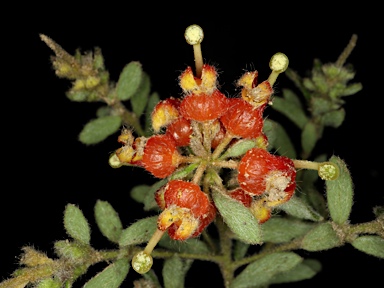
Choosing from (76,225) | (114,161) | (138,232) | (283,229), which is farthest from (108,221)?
(283,229)

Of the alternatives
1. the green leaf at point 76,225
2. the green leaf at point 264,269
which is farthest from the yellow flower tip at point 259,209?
the green leaf at point 76,225

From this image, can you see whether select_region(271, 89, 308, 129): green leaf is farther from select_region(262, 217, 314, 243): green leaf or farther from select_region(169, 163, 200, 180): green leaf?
select_region(169, 163, 200, 180): green leaf

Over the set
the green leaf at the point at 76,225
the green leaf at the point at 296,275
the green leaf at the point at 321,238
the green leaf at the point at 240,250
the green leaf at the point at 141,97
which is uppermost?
the green leaf at the point at 141,97

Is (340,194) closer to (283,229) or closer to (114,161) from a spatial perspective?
(283,229)

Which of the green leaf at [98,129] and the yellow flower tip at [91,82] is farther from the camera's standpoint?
the green leaf at [98,129]

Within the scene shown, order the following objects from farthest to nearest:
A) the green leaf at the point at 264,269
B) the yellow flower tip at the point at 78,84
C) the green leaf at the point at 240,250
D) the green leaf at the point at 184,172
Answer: the green leaf at the point at 240,250
the yellow flower tip at the point at 78,84
the green leaf at the point at 264,269
the green leaf at the point at 184,172

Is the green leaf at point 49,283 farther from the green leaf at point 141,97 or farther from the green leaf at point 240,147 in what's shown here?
the green leaf at point 141,97

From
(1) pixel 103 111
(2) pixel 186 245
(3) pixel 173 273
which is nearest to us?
(3) pixel 173 273
